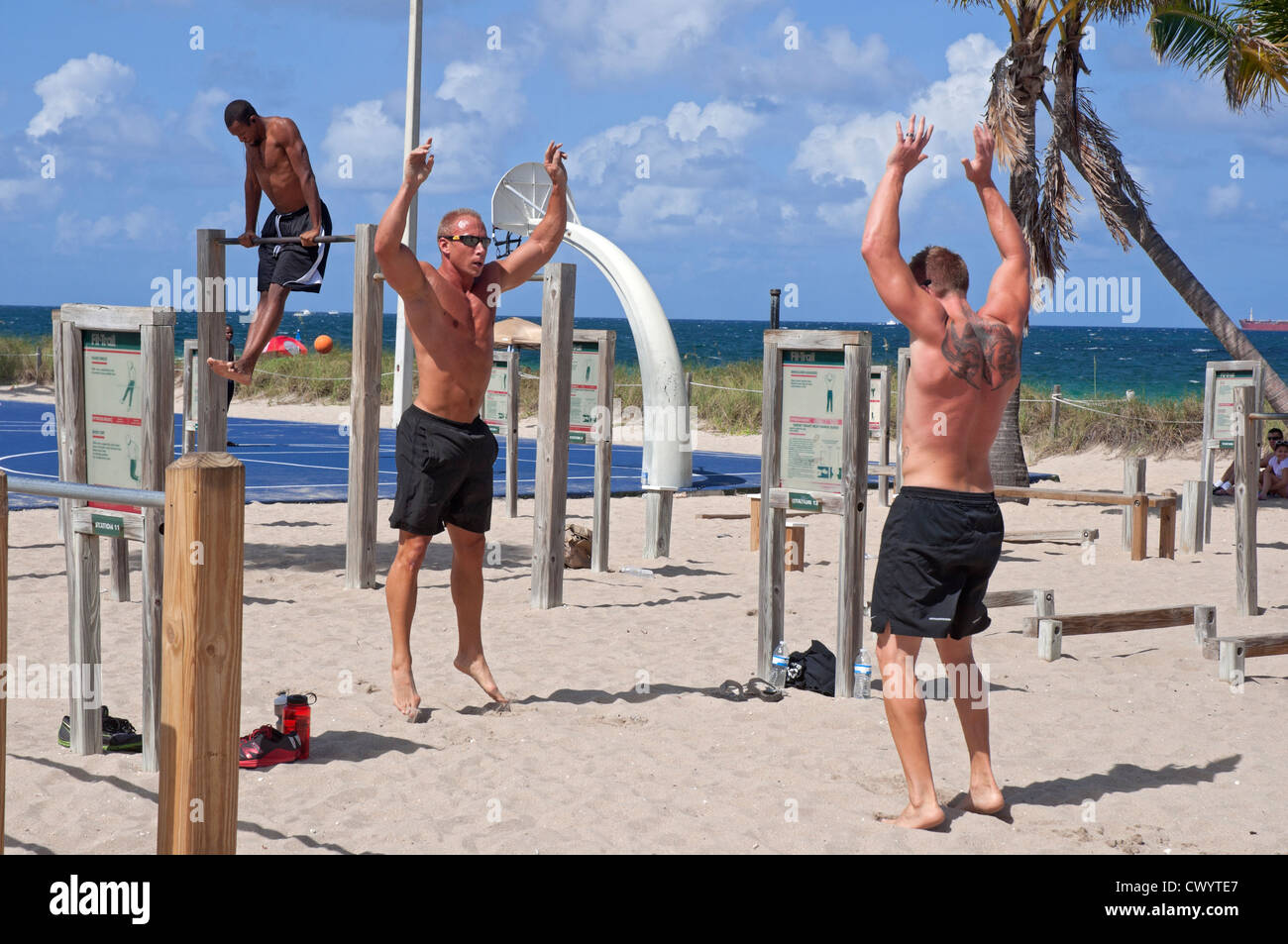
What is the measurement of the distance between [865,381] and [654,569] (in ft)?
15.6

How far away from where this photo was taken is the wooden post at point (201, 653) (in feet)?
9.17

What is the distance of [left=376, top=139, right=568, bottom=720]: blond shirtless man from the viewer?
572cm

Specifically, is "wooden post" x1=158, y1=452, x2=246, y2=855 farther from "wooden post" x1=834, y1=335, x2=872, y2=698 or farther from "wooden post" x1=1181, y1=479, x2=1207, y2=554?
"wooden post" x1=1181, y1=479, x2=1207, y2=554

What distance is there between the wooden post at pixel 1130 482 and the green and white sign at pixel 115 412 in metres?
9.51

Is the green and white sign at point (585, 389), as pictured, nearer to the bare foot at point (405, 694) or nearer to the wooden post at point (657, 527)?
the wooden post at point (657, 527)

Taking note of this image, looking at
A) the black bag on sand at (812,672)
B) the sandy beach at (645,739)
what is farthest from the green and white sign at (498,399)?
the black bag on sand at (812,672)

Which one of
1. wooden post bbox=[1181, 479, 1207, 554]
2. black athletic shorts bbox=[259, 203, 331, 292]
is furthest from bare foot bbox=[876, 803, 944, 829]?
wooden post bbox=[1181, 479, 1207, 554]

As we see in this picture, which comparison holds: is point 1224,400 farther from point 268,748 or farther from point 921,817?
point 268,748

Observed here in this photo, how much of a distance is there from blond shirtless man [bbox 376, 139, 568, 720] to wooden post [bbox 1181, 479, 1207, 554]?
8.45m

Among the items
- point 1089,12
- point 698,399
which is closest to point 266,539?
point 1089,12

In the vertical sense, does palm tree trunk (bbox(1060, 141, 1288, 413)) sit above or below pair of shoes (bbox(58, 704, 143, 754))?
above

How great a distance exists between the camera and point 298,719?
5086 millimetres

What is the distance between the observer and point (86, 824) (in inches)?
166
